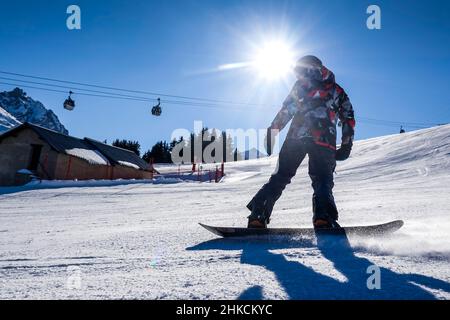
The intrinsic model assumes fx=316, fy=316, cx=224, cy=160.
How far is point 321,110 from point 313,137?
1.06 ft

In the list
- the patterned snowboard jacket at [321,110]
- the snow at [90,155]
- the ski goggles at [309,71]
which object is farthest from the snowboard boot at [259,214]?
the snow at [90,155]

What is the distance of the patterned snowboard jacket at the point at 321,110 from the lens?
9.95ft

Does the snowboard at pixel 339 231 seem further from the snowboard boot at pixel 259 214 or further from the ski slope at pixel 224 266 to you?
the snowboard boot at pixel 259 214

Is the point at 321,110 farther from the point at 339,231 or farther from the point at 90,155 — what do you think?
the point at 90,155

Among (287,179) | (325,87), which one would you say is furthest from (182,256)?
(325,87)

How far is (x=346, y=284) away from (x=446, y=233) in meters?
1.45

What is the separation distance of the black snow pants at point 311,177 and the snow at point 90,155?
72.8 ft

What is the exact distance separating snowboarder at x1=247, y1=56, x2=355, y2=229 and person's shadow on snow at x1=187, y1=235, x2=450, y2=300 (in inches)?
26.9

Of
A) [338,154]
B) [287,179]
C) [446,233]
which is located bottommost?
[446,233]

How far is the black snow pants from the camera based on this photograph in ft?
8.92

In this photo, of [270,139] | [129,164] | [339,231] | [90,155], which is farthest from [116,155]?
[339,231]

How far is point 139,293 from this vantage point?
137 cm

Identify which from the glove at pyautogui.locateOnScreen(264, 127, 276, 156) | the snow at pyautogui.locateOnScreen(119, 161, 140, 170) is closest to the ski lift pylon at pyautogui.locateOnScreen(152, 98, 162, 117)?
the snow at pyautogui.locateOnScreen(119, 161, 140, 170)
